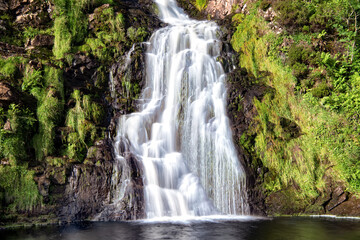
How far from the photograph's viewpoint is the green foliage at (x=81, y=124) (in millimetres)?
12309

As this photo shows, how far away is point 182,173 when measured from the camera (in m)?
12.6

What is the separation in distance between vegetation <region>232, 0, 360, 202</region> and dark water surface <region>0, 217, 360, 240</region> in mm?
2252

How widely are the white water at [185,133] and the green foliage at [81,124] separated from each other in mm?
1279

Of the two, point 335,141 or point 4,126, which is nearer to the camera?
point 4,126

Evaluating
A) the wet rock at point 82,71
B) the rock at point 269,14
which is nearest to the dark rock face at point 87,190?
the wet rock at point 82,71

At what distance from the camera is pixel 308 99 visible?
13.3 m

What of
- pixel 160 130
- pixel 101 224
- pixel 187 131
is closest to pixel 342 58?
pixel 187 131

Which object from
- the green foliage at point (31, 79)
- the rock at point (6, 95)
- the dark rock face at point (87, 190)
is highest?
the green foliage at point (31, 79)

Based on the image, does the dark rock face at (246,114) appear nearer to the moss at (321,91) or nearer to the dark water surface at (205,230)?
the dark water surface at (205,230)

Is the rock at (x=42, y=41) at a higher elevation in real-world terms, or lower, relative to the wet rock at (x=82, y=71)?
higher

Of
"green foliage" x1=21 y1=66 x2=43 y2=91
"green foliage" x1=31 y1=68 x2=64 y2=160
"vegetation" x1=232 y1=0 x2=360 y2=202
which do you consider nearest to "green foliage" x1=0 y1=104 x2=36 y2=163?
"green foliage" x1=31 y1=68 x2=64 y2=160

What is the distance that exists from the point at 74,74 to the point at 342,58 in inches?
540

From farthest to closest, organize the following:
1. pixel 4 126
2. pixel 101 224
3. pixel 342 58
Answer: pixel 342 58, pixel 4 126, pixel 101 224

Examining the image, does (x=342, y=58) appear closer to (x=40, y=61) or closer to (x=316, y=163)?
(x=316, y=163)
